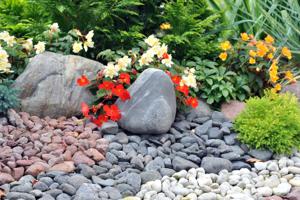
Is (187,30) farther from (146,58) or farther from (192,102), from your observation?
(192,102)

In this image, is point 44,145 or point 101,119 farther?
point 101,119

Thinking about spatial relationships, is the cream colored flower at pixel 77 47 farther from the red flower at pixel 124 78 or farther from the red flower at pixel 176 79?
the red flower at pixel 176 79

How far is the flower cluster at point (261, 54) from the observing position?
5.21 m

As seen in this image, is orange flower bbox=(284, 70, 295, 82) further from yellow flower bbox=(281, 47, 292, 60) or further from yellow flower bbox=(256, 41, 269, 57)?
yellow flower bbox=(256, 41, 269, 57)

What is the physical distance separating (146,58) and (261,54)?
3.53ft

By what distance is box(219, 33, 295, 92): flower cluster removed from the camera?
5.21 meters

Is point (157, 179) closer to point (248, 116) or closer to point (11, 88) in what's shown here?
point (248, 116)

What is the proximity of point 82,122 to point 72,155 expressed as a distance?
1.97 ft

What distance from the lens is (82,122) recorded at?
15.1ft

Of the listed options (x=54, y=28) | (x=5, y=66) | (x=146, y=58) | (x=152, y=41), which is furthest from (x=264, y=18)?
(x=5, y=66)

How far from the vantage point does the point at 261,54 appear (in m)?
5.20

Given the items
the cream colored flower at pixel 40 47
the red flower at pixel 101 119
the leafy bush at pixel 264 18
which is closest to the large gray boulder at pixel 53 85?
the cream colored flower at pixel 40 47

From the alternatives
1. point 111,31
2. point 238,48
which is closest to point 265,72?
point 238,48

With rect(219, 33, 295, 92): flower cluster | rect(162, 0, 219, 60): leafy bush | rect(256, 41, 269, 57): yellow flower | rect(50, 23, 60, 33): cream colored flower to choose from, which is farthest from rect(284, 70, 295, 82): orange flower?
rect(50, 23, 60, 33): cream colored flower
